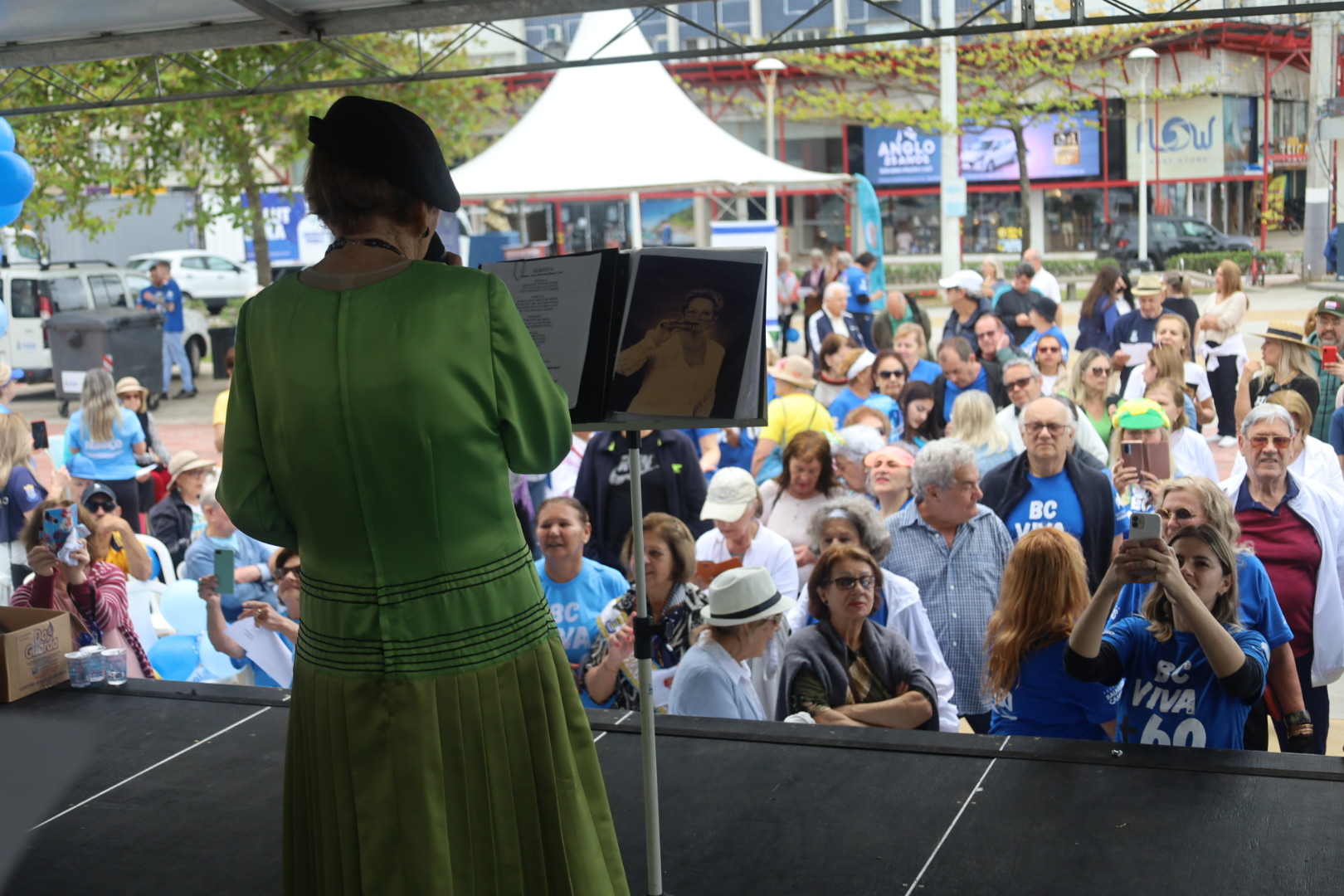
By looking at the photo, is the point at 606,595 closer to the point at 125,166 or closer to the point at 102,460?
the point at 102,460

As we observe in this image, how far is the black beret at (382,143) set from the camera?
2.12 m

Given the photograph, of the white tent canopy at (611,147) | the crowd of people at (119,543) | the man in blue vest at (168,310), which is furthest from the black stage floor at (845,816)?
the man in blue vest at (168,310)

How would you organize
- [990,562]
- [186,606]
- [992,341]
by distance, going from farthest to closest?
[992,341], [186,606], [990,562]

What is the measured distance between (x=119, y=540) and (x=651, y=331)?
411cm

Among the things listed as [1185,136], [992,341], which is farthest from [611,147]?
[1185,136]

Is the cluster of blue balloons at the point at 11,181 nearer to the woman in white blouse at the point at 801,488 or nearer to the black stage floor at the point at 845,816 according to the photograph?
the black stage floor at the point at 845,816

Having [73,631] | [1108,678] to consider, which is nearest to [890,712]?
[1108,678]

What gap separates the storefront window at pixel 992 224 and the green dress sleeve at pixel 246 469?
32851 millimetres

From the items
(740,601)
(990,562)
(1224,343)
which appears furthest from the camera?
(1224,343)

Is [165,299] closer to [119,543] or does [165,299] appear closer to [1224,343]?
[119,543]

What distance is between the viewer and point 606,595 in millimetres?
5148

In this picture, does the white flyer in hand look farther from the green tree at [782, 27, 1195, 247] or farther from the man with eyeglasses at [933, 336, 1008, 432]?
the green tree at [782, 27, 1195, 247]

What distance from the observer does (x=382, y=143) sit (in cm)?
212

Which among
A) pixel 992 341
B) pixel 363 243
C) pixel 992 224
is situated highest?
pixel 992 224
